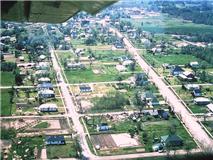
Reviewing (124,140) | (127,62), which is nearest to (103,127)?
(124,140)

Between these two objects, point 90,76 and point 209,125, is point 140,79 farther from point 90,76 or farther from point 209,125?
point 209,125

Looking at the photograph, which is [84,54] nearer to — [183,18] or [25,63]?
[25,63]

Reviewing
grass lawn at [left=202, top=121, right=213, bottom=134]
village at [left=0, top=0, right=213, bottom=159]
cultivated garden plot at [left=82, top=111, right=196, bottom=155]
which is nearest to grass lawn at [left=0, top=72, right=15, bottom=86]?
village at [left=0, top=0, right=213, bottom=159]

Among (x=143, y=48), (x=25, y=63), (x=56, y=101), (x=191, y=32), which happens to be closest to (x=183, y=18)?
(x=191, y=32)

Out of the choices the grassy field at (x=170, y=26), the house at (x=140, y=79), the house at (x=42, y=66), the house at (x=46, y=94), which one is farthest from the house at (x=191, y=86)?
Result: the grassy field at (x=170, y=26)

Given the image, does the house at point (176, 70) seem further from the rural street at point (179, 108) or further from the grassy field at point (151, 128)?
the grassy field at point (151, 128)

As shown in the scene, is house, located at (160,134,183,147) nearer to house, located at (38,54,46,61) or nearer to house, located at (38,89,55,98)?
house, located at (38,89,55,98)
